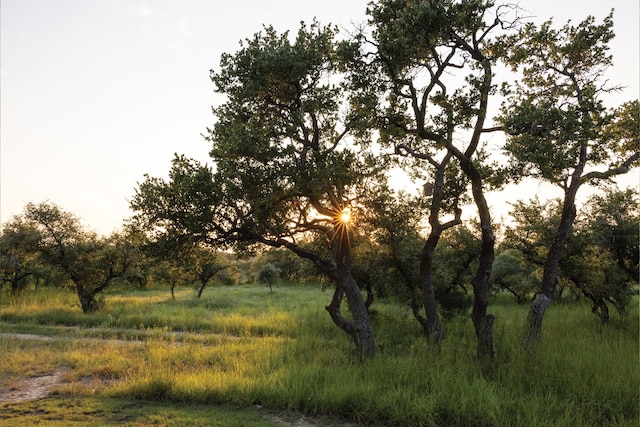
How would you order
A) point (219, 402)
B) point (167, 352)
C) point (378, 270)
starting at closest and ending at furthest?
point (219, 402) → point (167, 352) → point (378, 270)

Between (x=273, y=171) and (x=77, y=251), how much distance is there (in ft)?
75.7

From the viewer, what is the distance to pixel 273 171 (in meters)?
13.7

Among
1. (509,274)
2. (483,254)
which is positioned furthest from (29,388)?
(509,274)

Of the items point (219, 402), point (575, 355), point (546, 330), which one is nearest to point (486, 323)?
point (575, 355)

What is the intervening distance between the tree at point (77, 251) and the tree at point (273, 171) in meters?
18.2

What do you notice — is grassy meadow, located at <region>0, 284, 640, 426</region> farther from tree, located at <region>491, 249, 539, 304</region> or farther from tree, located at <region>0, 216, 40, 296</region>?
tree, located at <region>491, 249, 539, 304</region>

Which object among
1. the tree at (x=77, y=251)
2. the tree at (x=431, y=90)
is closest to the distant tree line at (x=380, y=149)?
the tree at (x=431, y=90)

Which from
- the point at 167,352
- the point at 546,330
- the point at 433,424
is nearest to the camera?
the point at 433,424

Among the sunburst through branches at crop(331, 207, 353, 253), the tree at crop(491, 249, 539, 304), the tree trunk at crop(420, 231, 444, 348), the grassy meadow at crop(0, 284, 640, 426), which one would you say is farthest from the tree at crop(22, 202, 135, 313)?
the tree at crop(491, 249, 539, 304)

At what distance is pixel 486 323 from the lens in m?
13.6

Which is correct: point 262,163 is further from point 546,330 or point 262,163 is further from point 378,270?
point 546,330

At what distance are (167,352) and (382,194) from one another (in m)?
10.6

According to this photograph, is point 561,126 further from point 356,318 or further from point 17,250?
point 17,250

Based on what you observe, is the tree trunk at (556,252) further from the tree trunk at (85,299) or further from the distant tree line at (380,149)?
the tree trunk at (85,299)
